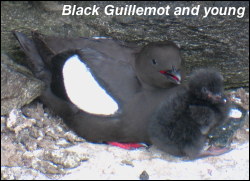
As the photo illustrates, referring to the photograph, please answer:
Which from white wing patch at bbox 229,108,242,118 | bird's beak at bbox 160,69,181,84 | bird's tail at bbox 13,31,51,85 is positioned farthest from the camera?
white wing patch at bbox 229,108,242,118

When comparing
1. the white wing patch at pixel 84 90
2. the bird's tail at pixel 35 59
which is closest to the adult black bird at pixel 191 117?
the white wing patch at pixel 84 90

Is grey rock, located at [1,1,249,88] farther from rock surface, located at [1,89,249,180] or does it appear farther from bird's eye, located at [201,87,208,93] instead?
rock surface, located at [1,89,249,180]

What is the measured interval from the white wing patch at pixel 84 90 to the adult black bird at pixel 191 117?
0.44 meters

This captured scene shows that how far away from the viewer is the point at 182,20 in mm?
4828

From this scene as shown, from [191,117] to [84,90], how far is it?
0.98 m

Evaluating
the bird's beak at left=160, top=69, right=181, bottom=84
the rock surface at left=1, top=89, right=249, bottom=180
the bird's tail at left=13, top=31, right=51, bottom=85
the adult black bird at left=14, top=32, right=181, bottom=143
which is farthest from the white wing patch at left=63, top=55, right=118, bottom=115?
the bird's beak at left=160, top=69, right=181, bottom=84

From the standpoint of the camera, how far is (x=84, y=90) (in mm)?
4723

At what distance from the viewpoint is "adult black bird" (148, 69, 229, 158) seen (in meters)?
4.62

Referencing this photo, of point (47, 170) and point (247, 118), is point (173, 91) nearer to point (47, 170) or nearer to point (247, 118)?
point (247, 118)

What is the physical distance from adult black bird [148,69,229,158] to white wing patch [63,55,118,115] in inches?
17.4

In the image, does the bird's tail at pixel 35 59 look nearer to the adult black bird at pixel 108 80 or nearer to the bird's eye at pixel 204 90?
the adult black bird at pixel 108 80

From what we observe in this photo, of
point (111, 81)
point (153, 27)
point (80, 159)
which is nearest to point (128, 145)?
point (80, 159)

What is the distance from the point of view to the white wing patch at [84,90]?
15.3 ft

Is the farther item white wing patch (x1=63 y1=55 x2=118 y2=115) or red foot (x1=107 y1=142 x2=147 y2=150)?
red foot (x1=107 y1=142 x2=147 y2=150)
